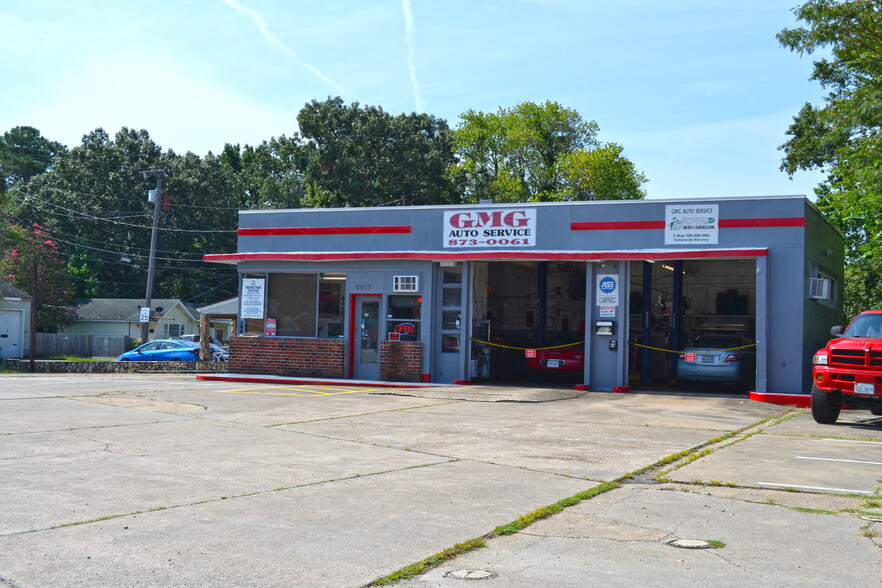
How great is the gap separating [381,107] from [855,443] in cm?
4901

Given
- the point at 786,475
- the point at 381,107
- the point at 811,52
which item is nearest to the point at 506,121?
the point at 381,107

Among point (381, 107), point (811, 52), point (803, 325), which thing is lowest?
point (803, 325)

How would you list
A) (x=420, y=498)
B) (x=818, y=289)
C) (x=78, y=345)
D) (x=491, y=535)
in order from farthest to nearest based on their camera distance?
1. (x=78, y=345)
2. (x=818, y=289)
3. (x=420, y=498)
4. (x=491, y=535)

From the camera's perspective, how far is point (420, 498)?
289 inches

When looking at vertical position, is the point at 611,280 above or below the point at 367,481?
above

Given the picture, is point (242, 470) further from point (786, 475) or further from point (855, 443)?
point (855, 443)

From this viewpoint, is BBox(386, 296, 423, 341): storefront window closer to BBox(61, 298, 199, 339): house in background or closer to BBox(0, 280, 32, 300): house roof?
BBox(0, 280, 32, 300): house roof

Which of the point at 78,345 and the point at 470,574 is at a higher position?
the point at 470,574

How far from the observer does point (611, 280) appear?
20188mm

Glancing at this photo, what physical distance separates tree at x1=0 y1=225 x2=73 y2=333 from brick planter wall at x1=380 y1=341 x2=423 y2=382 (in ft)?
133

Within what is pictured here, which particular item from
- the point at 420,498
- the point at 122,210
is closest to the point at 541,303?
the point at 420,498

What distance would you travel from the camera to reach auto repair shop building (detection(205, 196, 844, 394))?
18906mm

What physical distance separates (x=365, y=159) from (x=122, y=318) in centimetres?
2076

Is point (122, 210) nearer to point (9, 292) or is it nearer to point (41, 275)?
point (41, 275)
